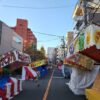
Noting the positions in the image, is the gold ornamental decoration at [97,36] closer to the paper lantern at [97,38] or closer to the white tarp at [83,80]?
the paper lantern at [97,38]

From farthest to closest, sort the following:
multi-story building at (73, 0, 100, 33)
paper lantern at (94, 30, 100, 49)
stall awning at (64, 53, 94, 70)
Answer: multi-story building at (73, 0, 100, 33) → stall awning at (64, 53, 94, 70) → paper lantern at (94, 30, 100, 49)

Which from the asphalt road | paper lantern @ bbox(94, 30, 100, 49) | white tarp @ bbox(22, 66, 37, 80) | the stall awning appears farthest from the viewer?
white tarp @ bbox(22, 66, 37, 80)

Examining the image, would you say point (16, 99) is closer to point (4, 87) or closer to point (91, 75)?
point (4, 87)

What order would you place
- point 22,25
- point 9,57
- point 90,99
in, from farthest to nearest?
point 22,25 < point 9,57 < point 90,99

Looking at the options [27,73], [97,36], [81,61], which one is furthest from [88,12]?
[97,36]

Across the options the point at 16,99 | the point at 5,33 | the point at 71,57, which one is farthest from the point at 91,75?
the point at 5,33

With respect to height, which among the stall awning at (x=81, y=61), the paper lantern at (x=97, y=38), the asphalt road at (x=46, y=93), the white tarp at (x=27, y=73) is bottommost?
the asphalt road at (x=46, y=93)

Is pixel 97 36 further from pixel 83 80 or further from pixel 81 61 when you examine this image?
pixel 83 80

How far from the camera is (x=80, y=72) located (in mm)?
18438

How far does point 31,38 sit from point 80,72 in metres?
152

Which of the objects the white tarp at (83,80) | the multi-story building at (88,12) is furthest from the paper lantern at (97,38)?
the white tarp at (83,80)

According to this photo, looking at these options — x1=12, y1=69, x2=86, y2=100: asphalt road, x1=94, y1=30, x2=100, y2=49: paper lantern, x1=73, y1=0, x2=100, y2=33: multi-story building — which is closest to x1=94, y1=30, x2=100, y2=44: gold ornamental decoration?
x1=94, y1=30, x2=100, y2=49: paper lantern

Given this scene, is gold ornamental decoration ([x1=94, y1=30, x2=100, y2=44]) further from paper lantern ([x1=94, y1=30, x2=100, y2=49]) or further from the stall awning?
the stall awning

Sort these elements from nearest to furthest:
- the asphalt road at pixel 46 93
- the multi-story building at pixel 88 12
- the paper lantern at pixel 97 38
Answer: the paper lantern at pixel 97 38 → the asphalt road at pixel 46 93 → the multi-story building at pixel 88 12
